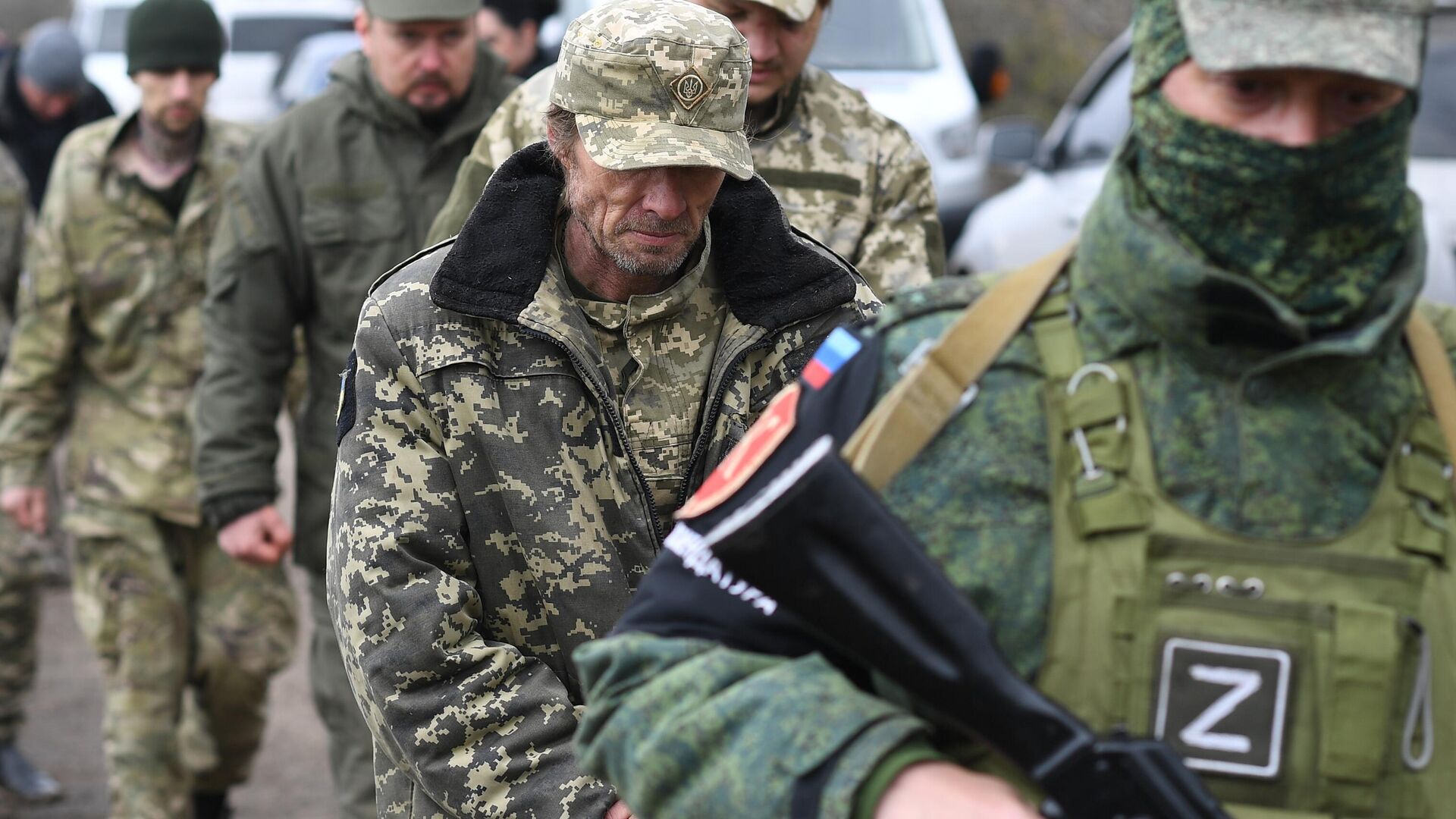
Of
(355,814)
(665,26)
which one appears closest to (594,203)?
(665,26)

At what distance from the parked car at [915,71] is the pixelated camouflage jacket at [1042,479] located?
822cm

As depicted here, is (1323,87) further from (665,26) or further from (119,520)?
(119,520)

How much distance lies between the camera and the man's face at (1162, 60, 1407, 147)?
1.72 metres

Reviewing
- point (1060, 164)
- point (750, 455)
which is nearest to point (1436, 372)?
point (750, 455)

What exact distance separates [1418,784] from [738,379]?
1.33m

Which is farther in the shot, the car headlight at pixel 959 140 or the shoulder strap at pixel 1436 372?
the car headlight at pixel 959 140

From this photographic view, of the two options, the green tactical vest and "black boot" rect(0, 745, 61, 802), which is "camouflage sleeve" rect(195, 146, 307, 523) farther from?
the green tactical vest

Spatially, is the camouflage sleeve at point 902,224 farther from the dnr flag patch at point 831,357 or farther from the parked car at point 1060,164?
the parked car at point 1060,164

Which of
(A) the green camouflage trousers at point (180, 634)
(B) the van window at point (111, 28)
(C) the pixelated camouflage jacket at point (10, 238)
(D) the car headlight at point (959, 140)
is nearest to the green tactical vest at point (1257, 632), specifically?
(A) the green camouflage trousers at point (180, 634)

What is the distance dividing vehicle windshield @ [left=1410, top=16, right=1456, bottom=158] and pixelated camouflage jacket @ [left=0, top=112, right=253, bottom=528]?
12.3ft

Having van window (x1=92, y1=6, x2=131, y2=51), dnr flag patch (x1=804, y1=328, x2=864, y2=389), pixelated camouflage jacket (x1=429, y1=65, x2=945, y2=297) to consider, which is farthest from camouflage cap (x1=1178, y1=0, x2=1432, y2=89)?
van window (x1=92, y1=6, x2=131, y2=51)

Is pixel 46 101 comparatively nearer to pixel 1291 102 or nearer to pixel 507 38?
pixel 507 38

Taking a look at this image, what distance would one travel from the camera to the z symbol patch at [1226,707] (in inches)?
68.7

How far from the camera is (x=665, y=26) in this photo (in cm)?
289
